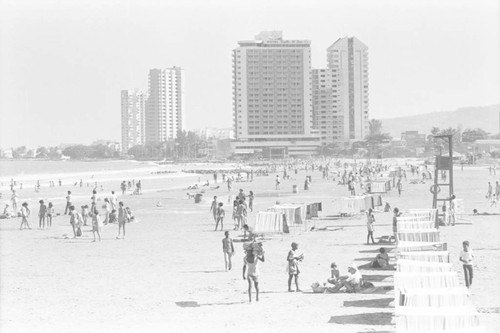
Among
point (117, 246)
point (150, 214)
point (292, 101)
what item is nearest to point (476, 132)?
point (292, 101)

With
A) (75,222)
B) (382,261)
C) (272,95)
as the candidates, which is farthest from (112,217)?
(272,95)

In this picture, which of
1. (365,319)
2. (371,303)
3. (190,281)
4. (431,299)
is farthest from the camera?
(190,281)

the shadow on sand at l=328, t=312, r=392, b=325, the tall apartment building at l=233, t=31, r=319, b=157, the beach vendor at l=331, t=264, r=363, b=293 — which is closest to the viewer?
the shadow on sand at l=328, t=312, r=392, b=325

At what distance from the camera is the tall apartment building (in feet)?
627

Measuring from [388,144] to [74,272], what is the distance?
182 meters

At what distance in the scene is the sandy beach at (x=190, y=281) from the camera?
1147 cm

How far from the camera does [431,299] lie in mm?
8844

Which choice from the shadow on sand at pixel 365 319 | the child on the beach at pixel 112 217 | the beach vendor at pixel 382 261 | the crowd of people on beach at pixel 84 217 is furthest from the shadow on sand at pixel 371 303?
the child on the beach at pixel 112 217

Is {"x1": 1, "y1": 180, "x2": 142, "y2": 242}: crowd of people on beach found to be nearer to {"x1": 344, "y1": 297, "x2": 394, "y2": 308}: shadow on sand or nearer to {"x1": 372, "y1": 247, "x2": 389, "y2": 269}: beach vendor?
{"x1": 372, "y1": 247, "x2": 389, "y2": 269}: beach vendor

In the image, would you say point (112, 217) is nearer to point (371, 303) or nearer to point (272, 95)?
point (371, 303)

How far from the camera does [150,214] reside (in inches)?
1332

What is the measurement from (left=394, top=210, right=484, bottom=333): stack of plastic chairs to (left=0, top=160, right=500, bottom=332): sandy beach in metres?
0.96

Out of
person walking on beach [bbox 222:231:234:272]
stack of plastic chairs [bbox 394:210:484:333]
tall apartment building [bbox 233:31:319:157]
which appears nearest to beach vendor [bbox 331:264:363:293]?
stack of plastic chairs [bbox 394:210:484:333]

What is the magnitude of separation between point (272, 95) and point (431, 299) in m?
187
